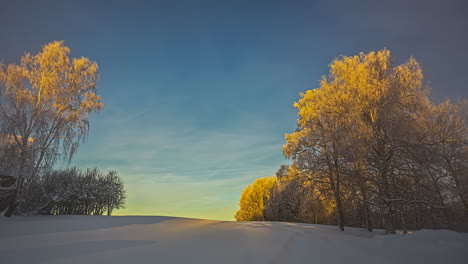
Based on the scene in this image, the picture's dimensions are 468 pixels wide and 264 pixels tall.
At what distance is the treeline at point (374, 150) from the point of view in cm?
934

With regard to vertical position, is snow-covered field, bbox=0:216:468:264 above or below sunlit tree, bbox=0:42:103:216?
below

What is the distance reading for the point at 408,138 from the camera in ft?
31.8

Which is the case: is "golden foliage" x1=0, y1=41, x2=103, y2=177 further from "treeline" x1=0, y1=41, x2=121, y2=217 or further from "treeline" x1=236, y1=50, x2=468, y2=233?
"treeline" x1=236, y1=50, x2=468, y2=233

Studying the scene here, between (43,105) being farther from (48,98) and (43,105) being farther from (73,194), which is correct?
(73,194)

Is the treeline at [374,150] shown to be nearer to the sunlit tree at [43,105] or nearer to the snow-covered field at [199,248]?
the snow-covered field at [199,248]

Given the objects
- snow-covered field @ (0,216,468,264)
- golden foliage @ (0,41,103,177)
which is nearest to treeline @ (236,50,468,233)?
snow-covered field @ (0,216,468,264)

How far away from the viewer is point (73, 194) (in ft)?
46.4

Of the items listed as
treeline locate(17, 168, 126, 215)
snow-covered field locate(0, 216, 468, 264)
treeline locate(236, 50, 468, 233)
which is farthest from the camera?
treeline locate(17, 168, 126, 215)

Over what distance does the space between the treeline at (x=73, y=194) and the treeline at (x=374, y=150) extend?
11.9 meters

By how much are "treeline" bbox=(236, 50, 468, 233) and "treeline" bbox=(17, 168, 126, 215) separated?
11.9 metres

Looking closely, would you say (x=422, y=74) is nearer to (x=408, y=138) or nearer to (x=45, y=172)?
(x=408, y=138)

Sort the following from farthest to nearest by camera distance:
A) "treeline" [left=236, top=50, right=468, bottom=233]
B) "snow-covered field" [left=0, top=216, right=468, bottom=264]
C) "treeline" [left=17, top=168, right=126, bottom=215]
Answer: "treeline" [left=17, top=168, right=126, bottom=215] < "treeline" [left=236, top=50, right=468, bottom=233] < "snow-covered field" [left=0, top=216, right=468, bottom=264]

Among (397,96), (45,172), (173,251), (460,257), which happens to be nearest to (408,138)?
(397,96)

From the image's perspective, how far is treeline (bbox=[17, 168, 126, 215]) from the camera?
41.8ft
